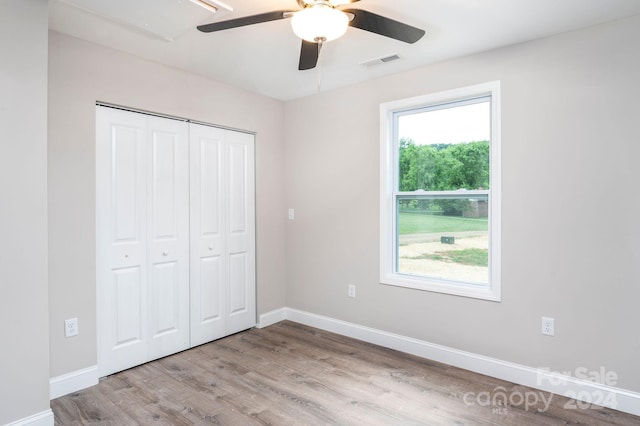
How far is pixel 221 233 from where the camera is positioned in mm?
3643

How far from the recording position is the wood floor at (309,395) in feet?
7.41

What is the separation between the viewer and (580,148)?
246 cm

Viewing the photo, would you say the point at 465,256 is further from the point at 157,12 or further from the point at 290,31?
the point at 157,12

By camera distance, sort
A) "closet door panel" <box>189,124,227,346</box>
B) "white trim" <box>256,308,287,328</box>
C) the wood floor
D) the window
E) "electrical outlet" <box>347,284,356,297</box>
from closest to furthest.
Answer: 1. the wood floor
2. the window
3. "closet door panel" <box>189,124,227,346</box>
4. "electrical outlet" <box>347,284,356,297</box>
5. "white trim" <box>256,308,287,328</box>

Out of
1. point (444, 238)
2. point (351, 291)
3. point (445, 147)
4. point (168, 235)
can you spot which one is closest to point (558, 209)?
Answer: point (444, 238)

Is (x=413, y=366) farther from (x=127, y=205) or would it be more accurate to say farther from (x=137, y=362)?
(x=127, y=205)

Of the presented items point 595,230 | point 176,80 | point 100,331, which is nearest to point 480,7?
point 595,230

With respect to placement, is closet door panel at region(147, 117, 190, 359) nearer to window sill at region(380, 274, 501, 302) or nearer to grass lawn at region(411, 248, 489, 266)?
window sill at region(380, 274, 501, 302)

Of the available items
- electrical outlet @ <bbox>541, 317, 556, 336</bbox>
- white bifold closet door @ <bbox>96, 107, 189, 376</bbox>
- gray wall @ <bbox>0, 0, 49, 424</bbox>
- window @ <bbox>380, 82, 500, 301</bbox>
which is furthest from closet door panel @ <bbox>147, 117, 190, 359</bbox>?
electrical outlet @ <bbox>541, 317, 556, 336</bbox>

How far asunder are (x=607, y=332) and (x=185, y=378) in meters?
3.00

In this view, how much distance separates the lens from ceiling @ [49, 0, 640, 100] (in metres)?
2.16

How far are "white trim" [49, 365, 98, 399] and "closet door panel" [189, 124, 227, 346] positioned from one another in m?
0.88

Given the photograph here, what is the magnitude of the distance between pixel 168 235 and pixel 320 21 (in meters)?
2.30

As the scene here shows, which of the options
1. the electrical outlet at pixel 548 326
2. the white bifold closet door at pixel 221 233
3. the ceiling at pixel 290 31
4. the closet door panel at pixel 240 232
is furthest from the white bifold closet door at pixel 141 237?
the electrical outlet at pixel 548 326
